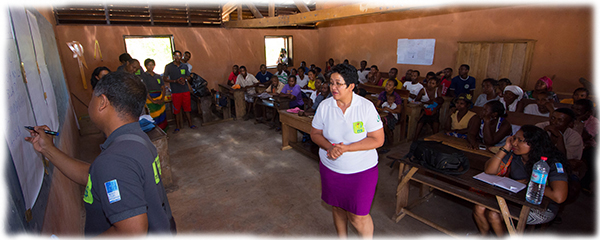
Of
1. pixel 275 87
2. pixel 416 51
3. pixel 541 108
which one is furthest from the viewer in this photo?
pixel 416 51

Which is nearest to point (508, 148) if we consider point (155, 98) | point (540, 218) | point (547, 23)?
point (540, 218)

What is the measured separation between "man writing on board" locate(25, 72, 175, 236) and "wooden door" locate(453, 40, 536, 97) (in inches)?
296

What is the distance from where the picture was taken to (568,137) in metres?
3.14

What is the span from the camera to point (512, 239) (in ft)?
7.57

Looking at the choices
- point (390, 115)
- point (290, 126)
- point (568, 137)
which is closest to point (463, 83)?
point (390, 115)

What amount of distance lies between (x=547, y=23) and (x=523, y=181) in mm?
5541

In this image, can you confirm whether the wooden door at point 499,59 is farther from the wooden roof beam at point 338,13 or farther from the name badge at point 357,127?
the name badge at point 357,127

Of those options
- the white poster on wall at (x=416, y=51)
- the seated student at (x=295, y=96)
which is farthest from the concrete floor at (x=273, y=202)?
the white poster on wall at (x=416, y=51)

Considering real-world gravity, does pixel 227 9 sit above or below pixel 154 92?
above

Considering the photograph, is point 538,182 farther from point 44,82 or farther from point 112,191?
point 44,82

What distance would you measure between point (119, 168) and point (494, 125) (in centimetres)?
384

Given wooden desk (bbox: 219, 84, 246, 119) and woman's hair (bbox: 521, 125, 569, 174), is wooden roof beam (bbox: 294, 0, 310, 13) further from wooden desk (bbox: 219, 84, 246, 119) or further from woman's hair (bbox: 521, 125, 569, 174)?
woman's hair (bbox: 521, 125, 569, 174)

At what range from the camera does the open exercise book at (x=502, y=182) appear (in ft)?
7.43

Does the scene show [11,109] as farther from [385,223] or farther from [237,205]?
[385,223]
